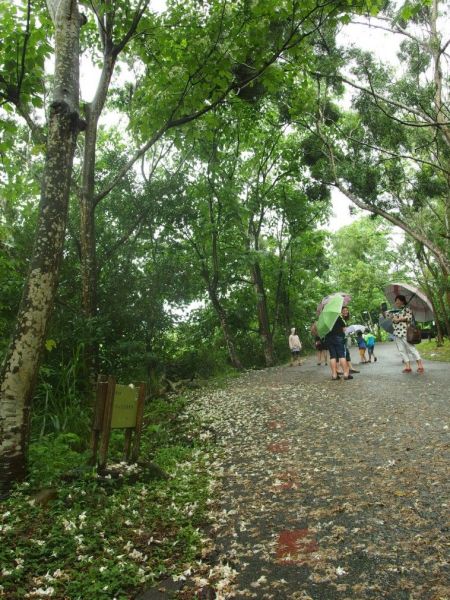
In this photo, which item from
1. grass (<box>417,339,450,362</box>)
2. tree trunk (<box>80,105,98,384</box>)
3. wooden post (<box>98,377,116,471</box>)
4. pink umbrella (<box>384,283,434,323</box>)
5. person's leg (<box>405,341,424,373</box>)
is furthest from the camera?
grass (<box>417,339,450,362</box>)

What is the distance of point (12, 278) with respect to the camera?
8625mm

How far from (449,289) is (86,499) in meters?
20.4

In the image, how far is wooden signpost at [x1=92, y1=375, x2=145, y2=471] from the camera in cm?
501

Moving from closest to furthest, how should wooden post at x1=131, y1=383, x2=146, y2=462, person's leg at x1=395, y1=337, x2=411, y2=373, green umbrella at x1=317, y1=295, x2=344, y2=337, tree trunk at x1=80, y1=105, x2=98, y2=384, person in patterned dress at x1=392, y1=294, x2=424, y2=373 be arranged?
wooden post at x1=131, y1=383, x2=146, y2=462
tree trunk at x1=80, y1=105, x2=98, y2=384
green umbrella at x1=317, y1=295, x2=344, y2=337
person in patterned dress at x1=392, y1=294, x2=424, y2=373
person's leg at x1=395, y1=337, x2=411, y2=373

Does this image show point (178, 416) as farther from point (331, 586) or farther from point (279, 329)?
point (279, 329)

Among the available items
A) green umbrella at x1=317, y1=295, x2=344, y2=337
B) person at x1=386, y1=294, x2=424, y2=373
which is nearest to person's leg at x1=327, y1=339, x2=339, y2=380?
green umbrella at x1=317, y1=295, x2=344, y2=337

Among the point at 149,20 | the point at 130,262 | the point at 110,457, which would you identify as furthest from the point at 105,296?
the point at 149,20

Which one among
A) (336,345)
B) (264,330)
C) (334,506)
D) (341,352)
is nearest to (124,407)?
(334,506)

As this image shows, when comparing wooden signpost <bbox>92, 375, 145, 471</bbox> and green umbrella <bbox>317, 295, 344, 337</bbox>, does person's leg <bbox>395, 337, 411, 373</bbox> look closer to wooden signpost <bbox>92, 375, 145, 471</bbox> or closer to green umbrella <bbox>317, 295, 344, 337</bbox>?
green umbrella <bbox>317, 295, 344, 337</bbox>

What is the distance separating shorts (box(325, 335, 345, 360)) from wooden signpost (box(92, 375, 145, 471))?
704cm

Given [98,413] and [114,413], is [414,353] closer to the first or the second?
[114,413]

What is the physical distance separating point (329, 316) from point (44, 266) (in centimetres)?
824

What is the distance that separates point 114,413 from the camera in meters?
5.20

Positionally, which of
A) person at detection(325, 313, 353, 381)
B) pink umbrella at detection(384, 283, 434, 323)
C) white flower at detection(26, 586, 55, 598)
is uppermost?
pink umbrella at detection(384, 283, 434, 323)
